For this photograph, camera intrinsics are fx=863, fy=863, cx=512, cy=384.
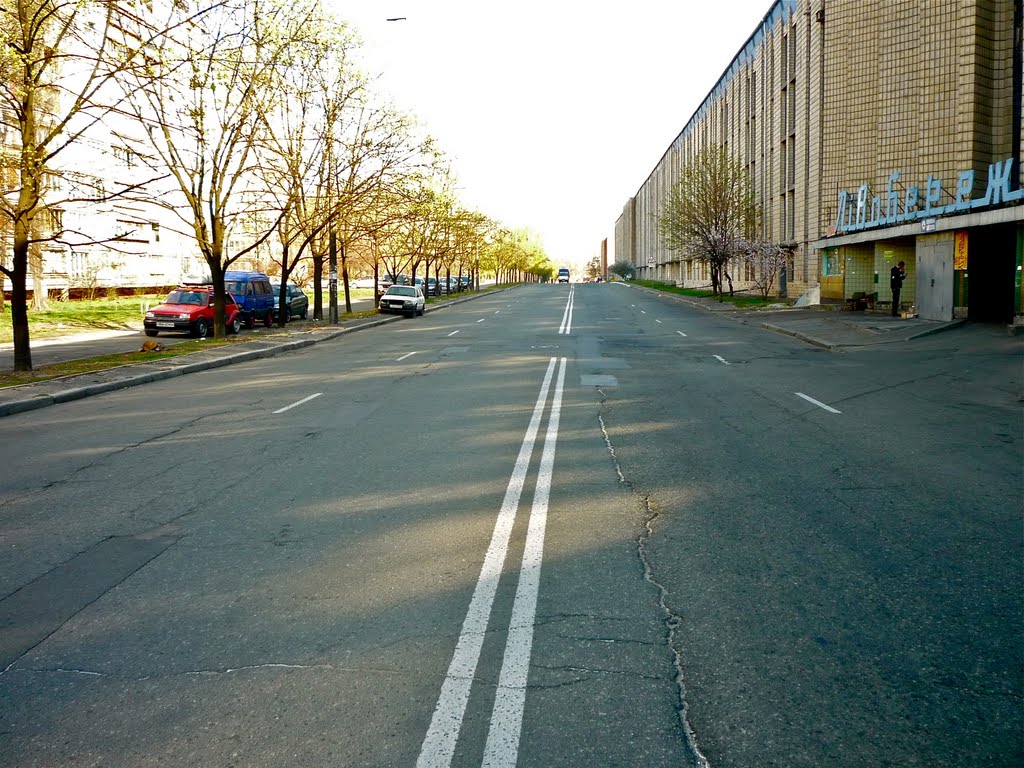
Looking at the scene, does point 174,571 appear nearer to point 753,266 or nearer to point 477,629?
point 477,629

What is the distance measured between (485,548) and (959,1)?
31629 millimetres

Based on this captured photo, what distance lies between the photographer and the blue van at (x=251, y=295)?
102ft

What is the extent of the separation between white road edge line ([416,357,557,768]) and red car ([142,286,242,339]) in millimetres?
22359

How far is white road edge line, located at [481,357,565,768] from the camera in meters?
3.24

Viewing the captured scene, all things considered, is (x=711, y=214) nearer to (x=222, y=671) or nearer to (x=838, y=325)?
(x=838, y=325)

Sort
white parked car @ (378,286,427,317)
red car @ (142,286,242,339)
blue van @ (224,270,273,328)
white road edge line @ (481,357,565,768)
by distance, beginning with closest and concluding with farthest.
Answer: white road edge line @ (481,357,565,768)
red car @ (142,286,242,339)
blue van @ (224,270,273,328)
white parked car @ (378,286,427,317)

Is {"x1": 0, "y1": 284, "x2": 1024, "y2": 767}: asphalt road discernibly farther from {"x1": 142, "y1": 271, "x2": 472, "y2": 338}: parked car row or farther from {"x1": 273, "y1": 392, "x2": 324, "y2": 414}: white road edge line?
{"x1": 142, "y1": 271, "x2": 472, "y2": 338}: parked car row

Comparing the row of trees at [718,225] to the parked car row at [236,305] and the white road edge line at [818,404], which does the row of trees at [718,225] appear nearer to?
the parked car row at [236,305]

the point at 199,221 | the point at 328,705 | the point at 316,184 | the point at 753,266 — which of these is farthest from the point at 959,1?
the point at 328,705

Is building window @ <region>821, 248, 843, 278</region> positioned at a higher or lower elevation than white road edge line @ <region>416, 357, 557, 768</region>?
higher

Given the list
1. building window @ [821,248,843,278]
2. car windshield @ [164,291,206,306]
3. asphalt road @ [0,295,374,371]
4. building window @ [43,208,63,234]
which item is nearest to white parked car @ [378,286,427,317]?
asphalt road @ [0,295,374,371]

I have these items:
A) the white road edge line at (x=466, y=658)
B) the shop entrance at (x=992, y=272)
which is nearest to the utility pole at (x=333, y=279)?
the shop entrance at (x=992, y=272)

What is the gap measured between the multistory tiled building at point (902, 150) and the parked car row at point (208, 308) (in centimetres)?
2211

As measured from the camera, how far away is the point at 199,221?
78.7 feet
